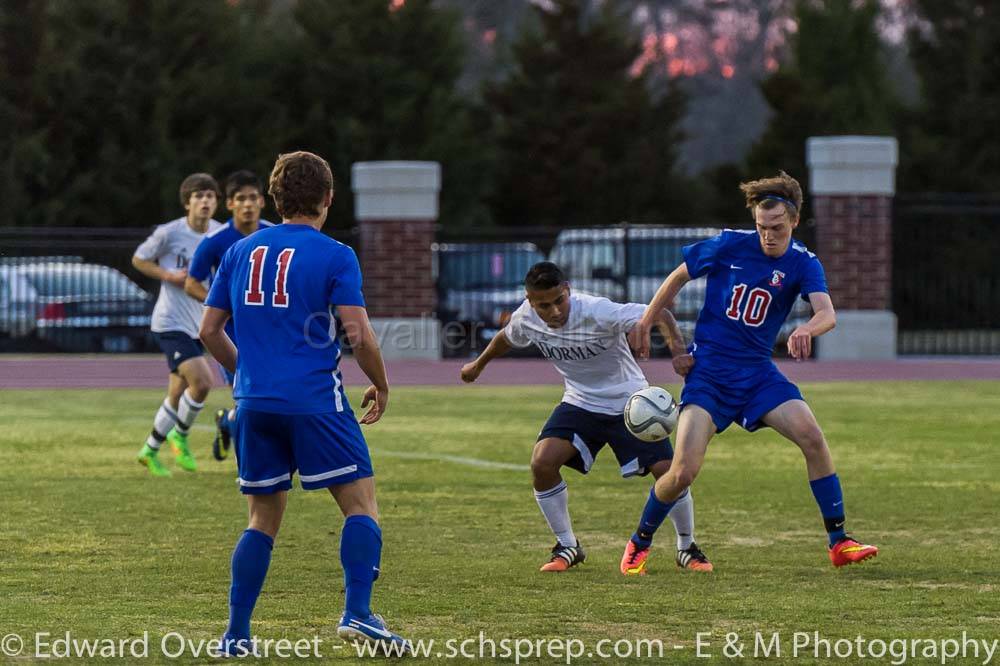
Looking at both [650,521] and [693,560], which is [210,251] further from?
[693,560]

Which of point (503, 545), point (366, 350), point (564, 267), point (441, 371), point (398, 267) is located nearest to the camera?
point (366, 350)

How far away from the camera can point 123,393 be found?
68.7 ft

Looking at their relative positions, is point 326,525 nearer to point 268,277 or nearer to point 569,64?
point 268,277

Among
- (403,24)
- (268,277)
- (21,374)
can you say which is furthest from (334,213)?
(268,277)

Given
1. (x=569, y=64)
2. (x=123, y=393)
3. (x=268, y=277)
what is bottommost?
(x=123, y=393)

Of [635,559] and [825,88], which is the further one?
[825,88]

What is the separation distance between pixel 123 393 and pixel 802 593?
14208 millimetres

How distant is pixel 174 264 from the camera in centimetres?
1290

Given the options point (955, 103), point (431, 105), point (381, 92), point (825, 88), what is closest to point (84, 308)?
point (381, 92)

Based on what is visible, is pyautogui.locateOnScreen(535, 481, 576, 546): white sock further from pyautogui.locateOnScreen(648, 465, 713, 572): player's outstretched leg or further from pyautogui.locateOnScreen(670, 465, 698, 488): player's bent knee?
pyautogui.locateOnScreen(670, 465, 698, 488): player's bent knee

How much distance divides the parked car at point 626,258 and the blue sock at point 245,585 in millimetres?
20984

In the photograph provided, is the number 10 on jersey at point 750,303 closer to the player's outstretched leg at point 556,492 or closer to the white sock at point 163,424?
the player's outstretched leg at point 556,492

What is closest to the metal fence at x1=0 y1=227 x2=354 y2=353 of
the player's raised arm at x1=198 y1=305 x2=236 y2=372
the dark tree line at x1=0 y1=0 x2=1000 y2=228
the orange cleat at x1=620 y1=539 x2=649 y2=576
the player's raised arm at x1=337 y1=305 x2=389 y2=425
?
the dark tree line at x1=0 y1=0 x2=1000 y2=228

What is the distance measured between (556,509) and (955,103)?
31.1 metres
